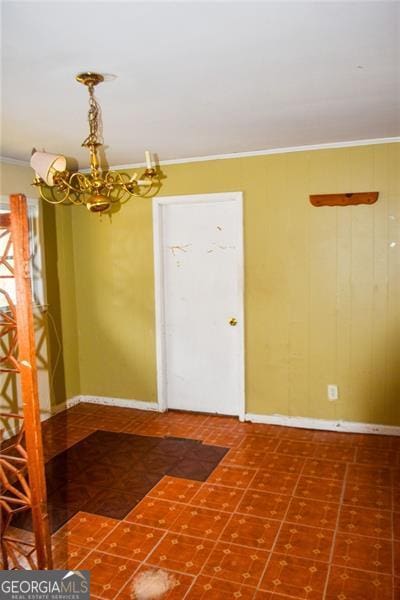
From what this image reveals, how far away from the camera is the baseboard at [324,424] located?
13.7ft

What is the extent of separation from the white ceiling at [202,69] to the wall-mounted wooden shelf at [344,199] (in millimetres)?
487

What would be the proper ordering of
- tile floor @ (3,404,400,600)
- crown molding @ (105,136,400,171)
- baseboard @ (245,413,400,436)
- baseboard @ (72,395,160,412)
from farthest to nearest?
baseboard @ (72,395,160,412) < baseboard @ (245,413,400,436) < crown molding @ (105,136,400,171) < tile floor @ (3,404,400,600)

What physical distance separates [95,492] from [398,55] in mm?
3246

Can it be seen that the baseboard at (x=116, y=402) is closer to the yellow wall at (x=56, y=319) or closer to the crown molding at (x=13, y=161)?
the yellow wall at (x=56, y=319)

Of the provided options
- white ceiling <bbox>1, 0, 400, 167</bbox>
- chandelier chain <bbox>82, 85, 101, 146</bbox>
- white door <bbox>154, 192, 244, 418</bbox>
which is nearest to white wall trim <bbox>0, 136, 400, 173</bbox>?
white ceiling <bbox>1, 0, 400, 167</bbox>

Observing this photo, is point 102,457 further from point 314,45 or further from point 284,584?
point 314,45

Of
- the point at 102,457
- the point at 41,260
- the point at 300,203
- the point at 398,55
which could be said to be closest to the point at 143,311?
the point at 41,260

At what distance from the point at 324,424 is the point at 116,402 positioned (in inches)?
87.9

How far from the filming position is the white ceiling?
1804 millimetres

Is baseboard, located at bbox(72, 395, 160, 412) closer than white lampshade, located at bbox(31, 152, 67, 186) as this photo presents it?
No

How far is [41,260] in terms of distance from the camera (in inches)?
187

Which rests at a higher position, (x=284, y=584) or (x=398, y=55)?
(x=398, y=55)

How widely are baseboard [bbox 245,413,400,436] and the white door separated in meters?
A: 0.25

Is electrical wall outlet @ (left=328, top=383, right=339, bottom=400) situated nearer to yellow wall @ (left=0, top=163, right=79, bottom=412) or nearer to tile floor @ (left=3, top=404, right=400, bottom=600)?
tile floor @ (left=3, top=404, right=400, bottom=600)
